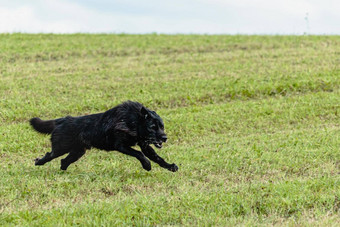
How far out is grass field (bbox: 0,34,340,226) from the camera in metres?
6.56

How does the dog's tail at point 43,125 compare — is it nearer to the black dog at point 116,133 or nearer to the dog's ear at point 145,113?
the black dog at point 116,133

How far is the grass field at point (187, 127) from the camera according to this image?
6562mm

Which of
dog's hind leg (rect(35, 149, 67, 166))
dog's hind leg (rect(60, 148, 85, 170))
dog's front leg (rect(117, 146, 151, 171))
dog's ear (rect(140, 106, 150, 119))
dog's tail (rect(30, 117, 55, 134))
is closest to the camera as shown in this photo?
dog's ear (rect(140, 106, 150, 119))

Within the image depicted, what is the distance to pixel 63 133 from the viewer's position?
8633 millimetres

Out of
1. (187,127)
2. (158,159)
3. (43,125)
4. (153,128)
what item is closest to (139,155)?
(158,159)

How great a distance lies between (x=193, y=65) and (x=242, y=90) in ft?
16.1

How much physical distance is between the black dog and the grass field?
0.44 meters

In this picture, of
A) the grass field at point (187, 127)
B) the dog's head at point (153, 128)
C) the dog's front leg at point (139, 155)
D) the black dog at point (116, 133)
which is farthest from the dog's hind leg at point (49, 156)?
the dog's head at point (153, 128)

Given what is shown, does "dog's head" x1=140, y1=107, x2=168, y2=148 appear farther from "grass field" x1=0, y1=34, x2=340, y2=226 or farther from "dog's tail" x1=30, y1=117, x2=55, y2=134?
"dog's tail" x1=30, y1=117, x2=55, y2=134

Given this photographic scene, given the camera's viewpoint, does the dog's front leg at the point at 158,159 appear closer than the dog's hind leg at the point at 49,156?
Yes

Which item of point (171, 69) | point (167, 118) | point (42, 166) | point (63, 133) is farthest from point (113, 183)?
point (171, 69)

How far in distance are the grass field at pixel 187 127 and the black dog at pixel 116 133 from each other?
44 cm

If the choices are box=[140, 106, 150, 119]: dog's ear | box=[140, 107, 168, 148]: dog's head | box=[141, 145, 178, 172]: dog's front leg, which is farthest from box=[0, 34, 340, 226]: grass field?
box=[140, 106, 150, 119]: dog's ear

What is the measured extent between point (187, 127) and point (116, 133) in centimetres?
542
